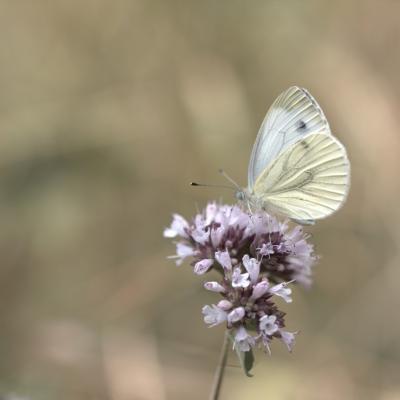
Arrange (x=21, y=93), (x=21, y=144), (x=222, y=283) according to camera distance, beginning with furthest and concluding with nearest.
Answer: (x=21, y=93) < (x=21, y=144) < (x=222, y=283)

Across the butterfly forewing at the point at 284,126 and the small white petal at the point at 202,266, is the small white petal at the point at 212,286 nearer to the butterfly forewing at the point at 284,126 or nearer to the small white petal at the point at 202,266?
the small white petal at the point at 202,266

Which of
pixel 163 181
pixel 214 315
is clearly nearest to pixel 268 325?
pixel 214 315

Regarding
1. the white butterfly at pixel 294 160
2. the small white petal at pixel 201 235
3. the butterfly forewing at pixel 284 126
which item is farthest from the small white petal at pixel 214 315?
the butterfly forewing at pixel 284 126

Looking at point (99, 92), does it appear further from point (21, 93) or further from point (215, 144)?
point (215, 144)

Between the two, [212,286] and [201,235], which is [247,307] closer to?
[212,286]

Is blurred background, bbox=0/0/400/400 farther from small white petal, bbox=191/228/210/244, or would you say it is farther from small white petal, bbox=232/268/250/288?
small white petal, bbox=232/268/250/288

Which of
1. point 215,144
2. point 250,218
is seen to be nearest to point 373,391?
point 250,218
